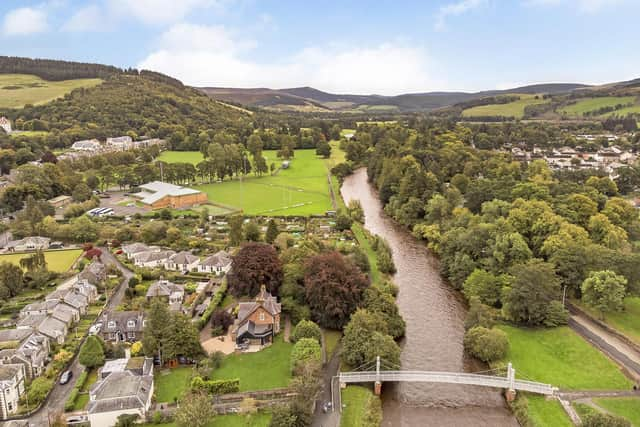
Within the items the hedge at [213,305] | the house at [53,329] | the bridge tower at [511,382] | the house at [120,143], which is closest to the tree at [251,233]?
the hedge at [213,305]

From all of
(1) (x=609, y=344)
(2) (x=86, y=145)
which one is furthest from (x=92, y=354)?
(2) (x=86, y=145)

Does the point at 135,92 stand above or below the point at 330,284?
above

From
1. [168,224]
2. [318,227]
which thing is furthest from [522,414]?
[168,224]

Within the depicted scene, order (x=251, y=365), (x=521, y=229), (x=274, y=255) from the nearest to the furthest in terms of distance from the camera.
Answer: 1. (x=251, y=365)
2. (x=274, y=255)
3. (x=521, y=229)

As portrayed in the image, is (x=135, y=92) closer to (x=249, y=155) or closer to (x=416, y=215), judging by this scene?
(x=249, y=155)

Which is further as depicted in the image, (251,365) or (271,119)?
(271,119)

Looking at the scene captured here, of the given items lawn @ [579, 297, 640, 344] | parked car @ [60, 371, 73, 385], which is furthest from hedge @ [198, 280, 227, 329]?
lawn @ [579, 297, 640, 344]

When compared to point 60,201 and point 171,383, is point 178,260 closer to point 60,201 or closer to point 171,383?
point 171,383

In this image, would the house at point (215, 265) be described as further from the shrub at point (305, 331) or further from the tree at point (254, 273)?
the shrub at point (305, 331)
